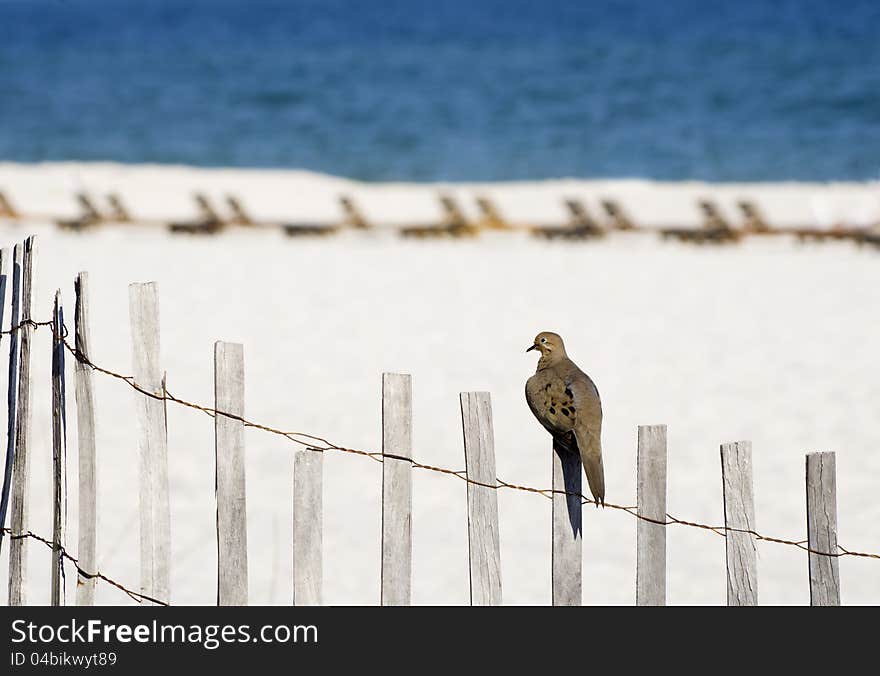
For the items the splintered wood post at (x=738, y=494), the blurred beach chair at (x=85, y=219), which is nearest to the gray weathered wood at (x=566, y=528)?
the splintered wood post at (x=738, y=494)

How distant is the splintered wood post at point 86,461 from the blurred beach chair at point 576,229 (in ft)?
45.0

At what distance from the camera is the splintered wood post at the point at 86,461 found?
11.6ft

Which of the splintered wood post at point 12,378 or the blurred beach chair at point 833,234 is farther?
the blurred beach chair at point 833,234

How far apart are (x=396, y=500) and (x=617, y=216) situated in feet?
48.1

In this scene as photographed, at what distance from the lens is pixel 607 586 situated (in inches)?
226

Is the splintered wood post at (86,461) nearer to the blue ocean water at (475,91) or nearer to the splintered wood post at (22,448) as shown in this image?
the splintered wood post at (22,448)

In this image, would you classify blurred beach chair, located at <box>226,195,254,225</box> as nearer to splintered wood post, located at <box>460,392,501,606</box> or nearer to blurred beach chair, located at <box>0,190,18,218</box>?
blurred beach chair, located at <box>0,190,18,218</box>

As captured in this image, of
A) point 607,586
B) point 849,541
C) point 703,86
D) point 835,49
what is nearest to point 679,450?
point 849,541

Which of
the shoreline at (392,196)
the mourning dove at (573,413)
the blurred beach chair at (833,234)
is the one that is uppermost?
the shoreline at (392,196)

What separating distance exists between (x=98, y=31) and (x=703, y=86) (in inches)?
1472

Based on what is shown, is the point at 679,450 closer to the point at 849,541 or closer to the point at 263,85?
the point at 849,541

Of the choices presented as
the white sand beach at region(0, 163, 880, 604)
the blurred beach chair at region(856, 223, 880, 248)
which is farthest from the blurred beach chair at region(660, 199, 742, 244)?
the blurred beach chair at region(856, 223, 880, 248)

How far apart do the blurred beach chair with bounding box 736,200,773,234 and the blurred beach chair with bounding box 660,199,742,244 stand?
11.6 inches

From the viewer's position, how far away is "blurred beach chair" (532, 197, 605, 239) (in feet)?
55.5
